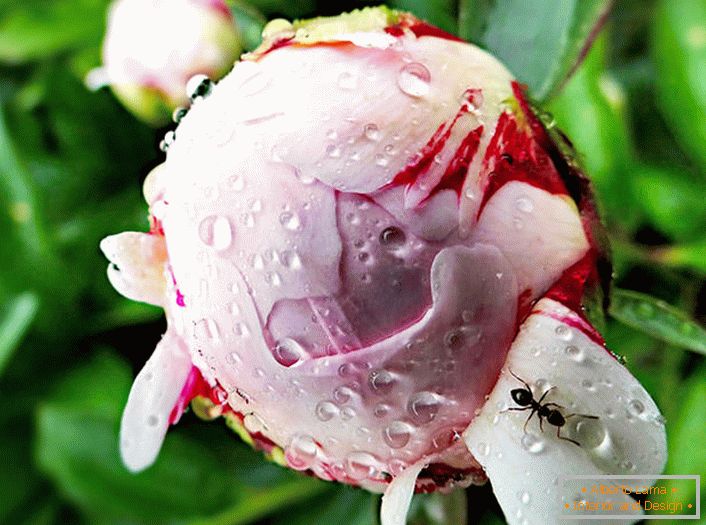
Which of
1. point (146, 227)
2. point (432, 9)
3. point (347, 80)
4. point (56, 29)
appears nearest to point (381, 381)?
point (347, 80)

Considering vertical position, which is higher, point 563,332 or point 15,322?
point 563,332

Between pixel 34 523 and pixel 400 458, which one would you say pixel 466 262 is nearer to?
pixel 400 458

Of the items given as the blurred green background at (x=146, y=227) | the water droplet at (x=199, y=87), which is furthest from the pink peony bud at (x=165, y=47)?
the water droplet at (x=199, y=87)

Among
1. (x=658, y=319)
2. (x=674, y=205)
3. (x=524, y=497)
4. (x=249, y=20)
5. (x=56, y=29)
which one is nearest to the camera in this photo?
(x=524, y=497)

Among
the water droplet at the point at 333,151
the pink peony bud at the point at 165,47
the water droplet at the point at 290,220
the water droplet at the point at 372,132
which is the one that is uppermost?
the water droplet at the point at 372,132

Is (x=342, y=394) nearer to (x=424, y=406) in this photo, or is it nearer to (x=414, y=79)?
(x=424, y=406)

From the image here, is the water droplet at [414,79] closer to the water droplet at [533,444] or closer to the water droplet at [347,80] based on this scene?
the water droplet at [347,80]

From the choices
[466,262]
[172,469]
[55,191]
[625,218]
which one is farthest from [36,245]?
[466,262]

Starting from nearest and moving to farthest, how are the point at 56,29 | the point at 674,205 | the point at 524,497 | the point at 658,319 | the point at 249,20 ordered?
the point at 524,497 → the point at 658,319 → the point at 249,20 → the point at 674,205 → the point at 56,29
